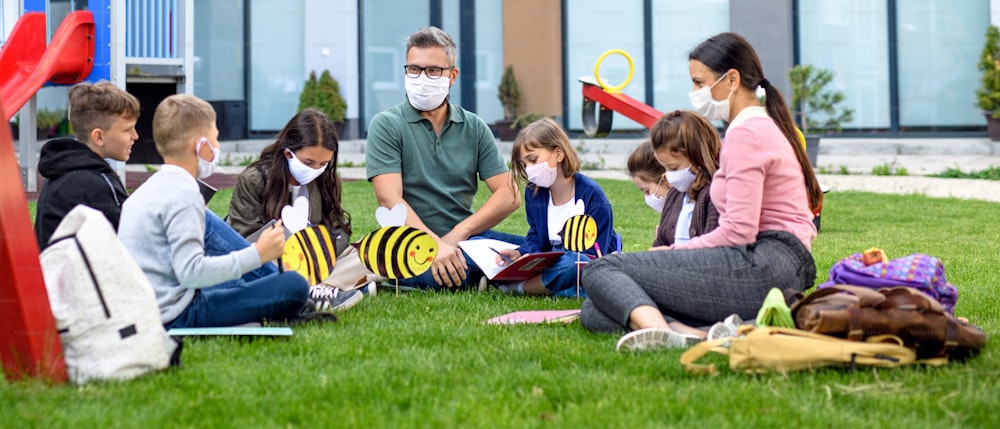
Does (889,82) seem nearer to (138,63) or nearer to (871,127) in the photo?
(871,127)

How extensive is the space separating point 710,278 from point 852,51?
44.5 feet

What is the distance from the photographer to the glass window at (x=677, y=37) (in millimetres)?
17266

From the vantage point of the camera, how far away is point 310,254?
461 centimetres

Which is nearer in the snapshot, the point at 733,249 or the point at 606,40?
the point at 733,249

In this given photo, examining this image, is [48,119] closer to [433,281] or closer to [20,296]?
[433,281]

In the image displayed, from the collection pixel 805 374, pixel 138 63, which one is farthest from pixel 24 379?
pixel 138 63

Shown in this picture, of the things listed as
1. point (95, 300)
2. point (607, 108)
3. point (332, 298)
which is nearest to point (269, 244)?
point (95, 300)

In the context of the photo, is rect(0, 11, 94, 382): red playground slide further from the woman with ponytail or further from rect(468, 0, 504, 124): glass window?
rect(468, 0, 504, 124): glass window

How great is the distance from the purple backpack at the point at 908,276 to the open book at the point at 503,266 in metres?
1.55

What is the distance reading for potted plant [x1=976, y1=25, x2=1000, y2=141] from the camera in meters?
14.5

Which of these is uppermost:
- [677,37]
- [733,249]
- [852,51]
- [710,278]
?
[677,37]

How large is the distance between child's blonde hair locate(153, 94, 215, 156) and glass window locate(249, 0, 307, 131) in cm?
1498

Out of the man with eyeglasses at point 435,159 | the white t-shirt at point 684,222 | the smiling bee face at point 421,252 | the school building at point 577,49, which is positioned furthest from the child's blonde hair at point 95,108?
the school building at point 577,49

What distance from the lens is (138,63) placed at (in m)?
10.7
